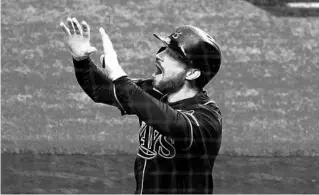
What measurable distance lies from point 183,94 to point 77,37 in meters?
0.49

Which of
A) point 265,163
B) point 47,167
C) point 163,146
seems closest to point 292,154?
point 265,163

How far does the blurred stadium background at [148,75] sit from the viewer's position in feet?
28.6

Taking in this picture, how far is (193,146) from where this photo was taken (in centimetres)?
261

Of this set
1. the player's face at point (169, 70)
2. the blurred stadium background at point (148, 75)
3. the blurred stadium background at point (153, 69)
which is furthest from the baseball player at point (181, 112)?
the blurred stadium background at point (153, 69)

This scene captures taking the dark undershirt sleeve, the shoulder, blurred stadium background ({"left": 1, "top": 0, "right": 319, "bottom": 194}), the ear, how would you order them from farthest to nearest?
blurred stadium background ({"left": 1, "top": 0, "right": 319, "bottom": 194}) → the shoulder → the ear → the dark undershirt sleeve

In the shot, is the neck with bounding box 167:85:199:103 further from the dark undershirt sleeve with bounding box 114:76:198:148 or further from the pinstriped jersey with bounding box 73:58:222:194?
the dark undershirt sleeve with bounding box 114:76:198:148

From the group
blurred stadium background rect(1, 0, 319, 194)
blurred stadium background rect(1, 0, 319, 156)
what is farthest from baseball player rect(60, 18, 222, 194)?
blurred stadium background rect(1, 0, 319, 156)

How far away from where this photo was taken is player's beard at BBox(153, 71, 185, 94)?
267 cm

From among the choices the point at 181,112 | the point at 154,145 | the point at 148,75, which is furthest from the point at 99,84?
the point at 148,75

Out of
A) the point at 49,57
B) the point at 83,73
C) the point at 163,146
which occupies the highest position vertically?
the point at 83,73

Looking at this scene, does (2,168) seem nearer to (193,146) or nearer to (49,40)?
(49,40)

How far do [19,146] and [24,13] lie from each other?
175 cm

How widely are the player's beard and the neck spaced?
0.02m

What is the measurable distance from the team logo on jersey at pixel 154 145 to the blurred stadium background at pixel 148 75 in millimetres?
5708
